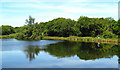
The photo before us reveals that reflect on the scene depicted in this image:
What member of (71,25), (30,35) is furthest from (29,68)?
(71,25)

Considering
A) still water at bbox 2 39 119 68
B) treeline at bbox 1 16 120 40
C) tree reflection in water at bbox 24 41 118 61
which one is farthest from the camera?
treeline at bbox 1 16 120 40

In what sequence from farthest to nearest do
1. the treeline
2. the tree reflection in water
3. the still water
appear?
the treeline
the tree reflection in water
the still water

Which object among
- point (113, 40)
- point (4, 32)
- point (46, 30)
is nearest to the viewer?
point (113, 40)

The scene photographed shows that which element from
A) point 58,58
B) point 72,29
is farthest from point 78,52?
point 72,29

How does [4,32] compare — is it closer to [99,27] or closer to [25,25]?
[25,25]

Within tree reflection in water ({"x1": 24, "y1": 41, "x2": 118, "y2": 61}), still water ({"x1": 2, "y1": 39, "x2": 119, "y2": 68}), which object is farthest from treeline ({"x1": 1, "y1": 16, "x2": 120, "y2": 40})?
still water ({"x1": 2, "y1": 39, "x2": 119, "y2": 68})

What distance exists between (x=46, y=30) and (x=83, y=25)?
29.2m

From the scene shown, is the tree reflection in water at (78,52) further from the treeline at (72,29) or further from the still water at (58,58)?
the treeline at (72,29)

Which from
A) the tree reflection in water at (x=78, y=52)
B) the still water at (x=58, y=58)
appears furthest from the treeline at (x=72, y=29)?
the still water at (x=58, y=58)

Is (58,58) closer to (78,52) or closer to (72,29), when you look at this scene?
(78,52)

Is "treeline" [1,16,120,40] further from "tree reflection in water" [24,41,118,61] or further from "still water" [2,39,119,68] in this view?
"still water" [2,39,119,68]

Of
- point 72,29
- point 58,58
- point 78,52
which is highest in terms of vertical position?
point 72,29

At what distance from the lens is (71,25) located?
90812mm

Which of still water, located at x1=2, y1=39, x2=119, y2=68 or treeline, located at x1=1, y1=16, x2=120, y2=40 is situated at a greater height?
treeline, located at x1=1, y1=16, x2=120, y2=40
